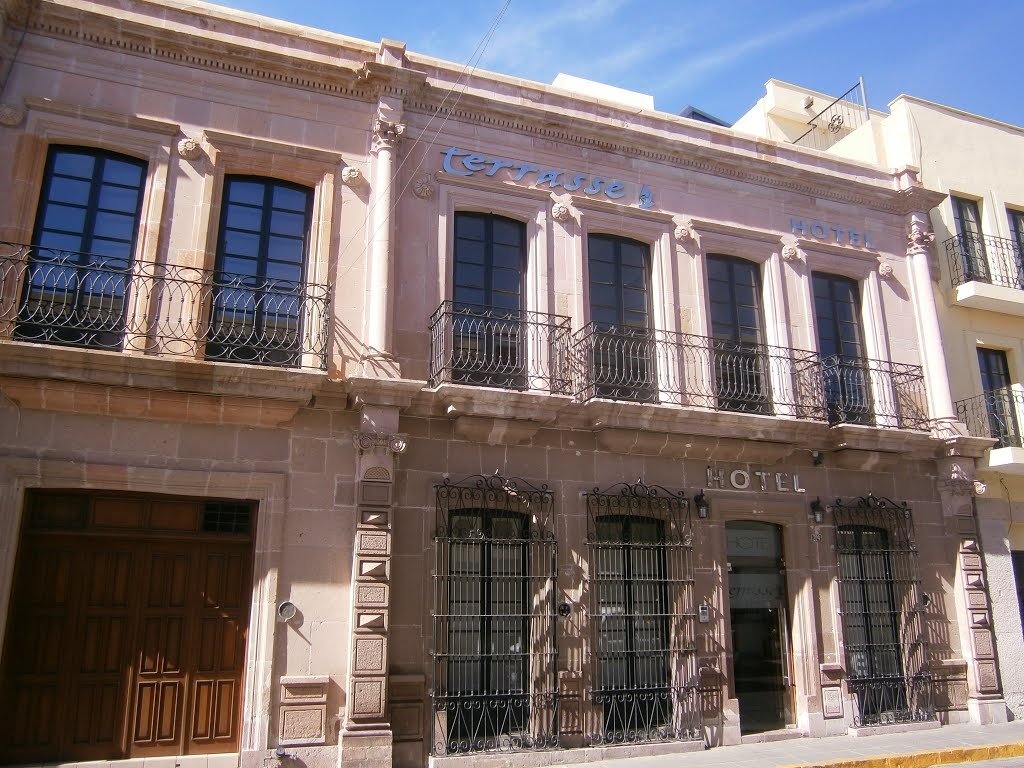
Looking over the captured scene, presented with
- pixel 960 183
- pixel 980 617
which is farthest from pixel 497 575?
pixel 960 183

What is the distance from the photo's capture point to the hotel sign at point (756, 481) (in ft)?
37.7

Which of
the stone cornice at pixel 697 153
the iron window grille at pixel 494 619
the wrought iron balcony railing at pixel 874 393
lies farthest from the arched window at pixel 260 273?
the wrought iron balcony railing at pixel 874 393

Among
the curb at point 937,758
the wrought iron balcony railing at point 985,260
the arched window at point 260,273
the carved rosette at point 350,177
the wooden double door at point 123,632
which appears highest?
the wrought iron balcony railing at point 985,260

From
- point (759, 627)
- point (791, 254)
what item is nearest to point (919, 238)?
point (791, 254)

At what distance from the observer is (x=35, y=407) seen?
8.70 m

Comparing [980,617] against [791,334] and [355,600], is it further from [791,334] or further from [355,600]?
[355,600]

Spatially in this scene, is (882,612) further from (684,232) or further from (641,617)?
(684,232)

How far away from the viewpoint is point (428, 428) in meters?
10.1

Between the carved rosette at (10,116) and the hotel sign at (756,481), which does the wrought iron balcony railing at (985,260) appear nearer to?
the hotel sign at (756,481)

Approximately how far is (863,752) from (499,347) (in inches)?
269

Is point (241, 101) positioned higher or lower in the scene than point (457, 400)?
higher

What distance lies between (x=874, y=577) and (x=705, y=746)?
392 cm

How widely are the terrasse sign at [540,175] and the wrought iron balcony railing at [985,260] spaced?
583 cm

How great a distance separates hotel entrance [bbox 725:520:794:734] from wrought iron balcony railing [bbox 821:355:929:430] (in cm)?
233
